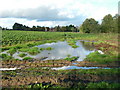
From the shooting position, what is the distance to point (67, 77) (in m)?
9.29

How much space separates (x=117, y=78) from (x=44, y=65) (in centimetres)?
673

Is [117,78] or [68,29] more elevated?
[68,29]

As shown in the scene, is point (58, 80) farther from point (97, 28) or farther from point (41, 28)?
point (41, 28)

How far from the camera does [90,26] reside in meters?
78.1

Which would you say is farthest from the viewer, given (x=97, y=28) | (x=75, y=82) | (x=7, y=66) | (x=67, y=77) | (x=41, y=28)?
(x=41, y=28)

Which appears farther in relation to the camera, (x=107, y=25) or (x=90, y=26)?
(x=90, y=26)

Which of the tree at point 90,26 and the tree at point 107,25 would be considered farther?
the tree at point 90,26

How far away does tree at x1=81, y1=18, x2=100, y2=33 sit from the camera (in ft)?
A: 241

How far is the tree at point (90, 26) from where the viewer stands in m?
73.3

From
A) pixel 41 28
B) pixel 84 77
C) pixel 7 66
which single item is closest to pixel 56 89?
pixel 84 77

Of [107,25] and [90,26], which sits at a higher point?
[90,26]

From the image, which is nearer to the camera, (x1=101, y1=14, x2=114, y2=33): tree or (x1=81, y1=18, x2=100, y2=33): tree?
(x1=101, y1=14, x2=114, y2=33): tree

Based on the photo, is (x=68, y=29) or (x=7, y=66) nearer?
(x=7, y=66)

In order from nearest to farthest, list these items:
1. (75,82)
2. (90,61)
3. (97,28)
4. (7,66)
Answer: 1. (75,82)
2. (7,66)
3. (90,61)
4. (97,28)
